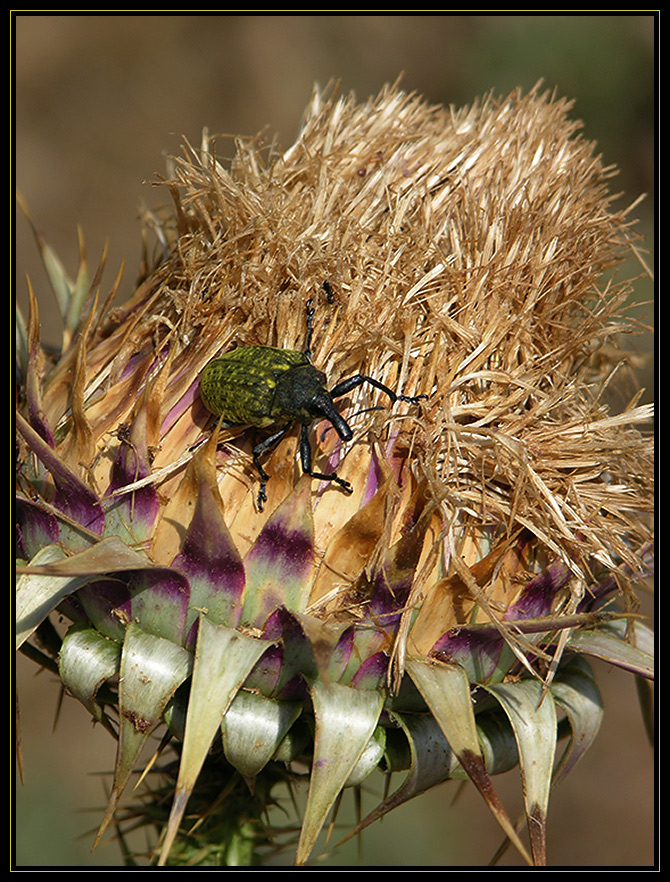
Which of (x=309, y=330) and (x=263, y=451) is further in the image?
(x=309, y=330)

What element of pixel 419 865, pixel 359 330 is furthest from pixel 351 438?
pixel 419 865

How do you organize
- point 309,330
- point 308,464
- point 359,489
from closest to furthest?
point 308,464 → point 359,489 → point 309,330

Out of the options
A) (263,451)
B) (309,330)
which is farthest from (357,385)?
(263,451)

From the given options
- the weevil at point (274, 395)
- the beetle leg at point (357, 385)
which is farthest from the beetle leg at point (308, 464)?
the beetle leg at point (357, 385)

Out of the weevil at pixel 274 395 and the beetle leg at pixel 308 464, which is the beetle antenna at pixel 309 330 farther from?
the beetle leg at pixel 308 464

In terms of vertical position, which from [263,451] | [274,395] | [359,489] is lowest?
[359,489]

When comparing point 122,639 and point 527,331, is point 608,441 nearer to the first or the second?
point 527,331

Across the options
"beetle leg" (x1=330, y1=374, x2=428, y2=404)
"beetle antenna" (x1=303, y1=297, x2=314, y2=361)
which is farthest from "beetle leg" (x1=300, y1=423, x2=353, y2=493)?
"beetle antenna" (x1=303, y1=297, x2=314, y2=361)

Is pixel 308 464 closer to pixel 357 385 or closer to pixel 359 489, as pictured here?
pixel 359 489
